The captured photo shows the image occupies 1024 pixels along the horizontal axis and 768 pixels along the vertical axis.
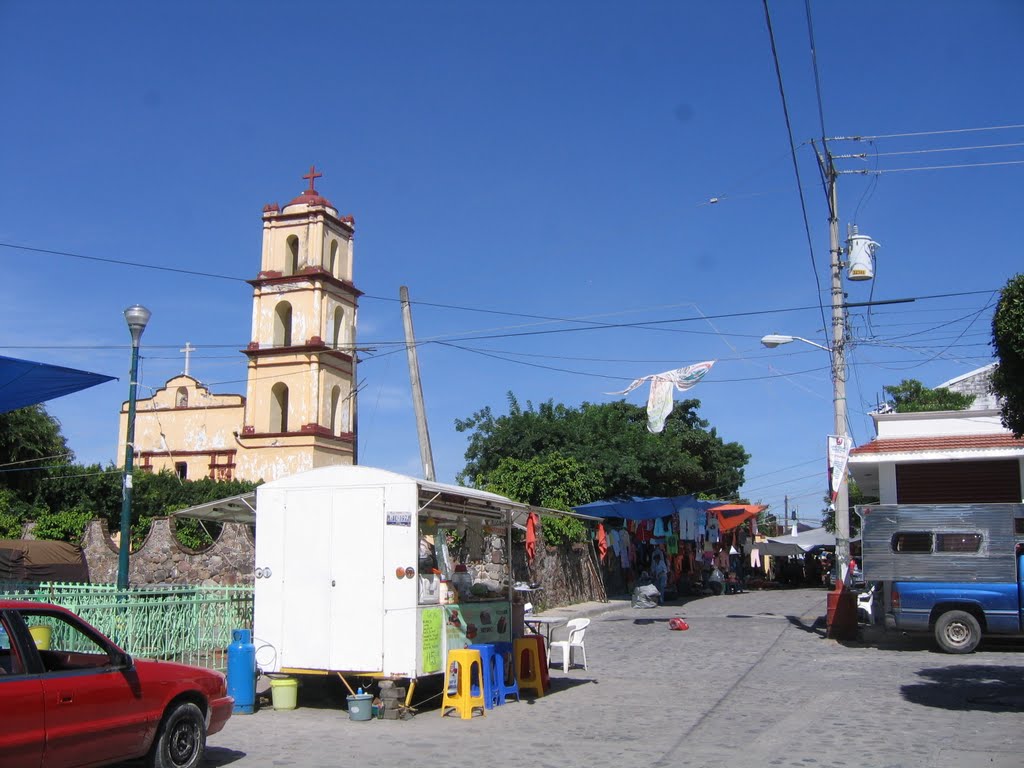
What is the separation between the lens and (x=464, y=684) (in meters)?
11.2

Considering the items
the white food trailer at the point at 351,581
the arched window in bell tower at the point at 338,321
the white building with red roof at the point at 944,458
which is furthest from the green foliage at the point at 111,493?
the white building with red roof at the point at 944,458

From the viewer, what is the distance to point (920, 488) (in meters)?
23.4

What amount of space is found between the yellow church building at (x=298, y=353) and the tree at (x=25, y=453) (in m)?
7.04

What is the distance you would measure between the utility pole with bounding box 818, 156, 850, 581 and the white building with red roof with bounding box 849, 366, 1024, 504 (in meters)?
1.91

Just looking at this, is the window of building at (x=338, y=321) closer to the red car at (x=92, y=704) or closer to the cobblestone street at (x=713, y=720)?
the cobblestone street at (x=713, y=720)

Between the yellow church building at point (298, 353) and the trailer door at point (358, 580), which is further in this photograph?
the yellow church building at point (298, 353)

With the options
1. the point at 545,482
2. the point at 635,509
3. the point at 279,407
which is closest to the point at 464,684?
the point at 545,482

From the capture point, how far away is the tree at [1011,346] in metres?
9.46

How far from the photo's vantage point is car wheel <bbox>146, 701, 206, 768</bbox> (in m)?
7.88

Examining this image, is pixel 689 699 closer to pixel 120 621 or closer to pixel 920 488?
pixel 120 621

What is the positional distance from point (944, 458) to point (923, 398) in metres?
17.5

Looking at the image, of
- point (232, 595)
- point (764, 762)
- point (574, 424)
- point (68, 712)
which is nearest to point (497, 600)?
point (232, 595)

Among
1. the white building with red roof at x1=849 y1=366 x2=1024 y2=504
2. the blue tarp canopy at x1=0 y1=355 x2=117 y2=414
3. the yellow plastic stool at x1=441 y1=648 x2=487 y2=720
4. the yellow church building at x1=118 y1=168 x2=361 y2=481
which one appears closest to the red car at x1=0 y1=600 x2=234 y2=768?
the yellow plastic stool at x1=441 y1=648 x2=487 y2=720

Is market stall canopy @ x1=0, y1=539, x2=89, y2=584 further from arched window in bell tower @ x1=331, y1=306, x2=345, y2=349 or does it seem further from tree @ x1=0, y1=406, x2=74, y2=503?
arched window in bell tower @ x1=331, y1=306, x2=345, y2=349
